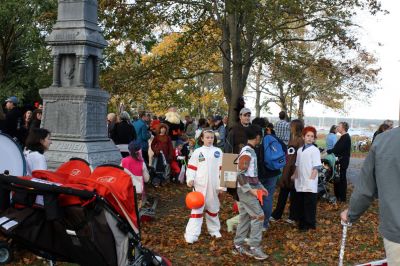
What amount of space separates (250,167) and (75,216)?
3086mm

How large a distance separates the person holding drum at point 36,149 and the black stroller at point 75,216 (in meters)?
1.36

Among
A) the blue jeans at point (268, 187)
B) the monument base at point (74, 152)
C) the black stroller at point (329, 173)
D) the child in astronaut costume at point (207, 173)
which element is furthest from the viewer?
the black stroller at point (329, 173)

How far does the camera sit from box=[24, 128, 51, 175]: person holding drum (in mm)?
5531

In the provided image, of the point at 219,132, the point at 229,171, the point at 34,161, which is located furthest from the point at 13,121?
the point at 229,171

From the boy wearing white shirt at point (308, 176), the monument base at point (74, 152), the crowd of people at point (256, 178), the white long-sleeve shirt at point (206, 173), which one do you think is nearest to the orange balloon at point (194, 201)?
the crowd of people at point (256, 178)

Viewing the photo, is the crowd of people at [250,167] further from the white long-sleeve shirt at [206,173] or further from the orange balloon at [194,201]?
the orange balloon at [194,201]

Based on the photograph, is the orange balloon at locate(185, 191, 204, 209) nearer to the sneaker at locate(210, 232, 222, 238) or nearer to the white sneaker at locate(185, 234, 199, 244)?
the white sneaker at locate(185, 234, 199, 244)

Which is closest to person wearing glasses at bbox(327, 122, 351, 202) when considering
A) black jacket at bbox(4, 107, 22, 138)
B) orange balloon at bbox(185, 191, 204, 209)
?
orange balloon at bbox(185, 191, 204, 209)

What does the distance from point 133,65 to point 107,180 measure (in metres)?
10.9

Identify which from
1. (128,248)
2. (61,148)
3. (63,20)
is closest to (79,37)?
(63,20)

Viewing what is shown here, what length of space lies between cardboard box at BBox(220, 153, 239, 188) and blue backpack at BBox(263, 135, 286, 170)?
28.1 inches

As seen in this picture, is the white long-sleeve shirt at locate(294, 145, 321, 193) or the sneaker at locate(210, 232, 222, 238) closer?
the sneaker at locate(210, 232, 222, 238)

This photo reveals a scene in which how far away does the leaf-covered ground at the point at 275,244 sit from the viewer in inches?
248

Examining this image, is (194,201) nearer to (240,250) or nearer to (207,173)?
(207,173)
